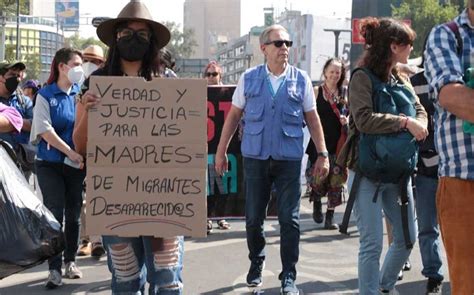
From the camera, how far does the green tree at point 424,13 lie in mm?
55781

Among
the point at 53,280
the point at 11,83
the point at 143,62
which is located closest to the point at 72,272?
the point at 53,280

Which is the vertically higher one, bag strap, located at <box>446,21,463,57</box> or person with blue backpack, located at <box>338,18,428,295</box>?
bag strap, located at <box>446,21,463,57</box>

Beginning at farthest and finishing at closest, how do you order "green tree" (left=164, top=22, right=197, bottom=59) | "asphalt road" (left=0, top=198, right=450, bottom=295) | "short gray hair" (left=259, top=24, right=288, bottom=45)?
"green tree" (left=164, top=22, right=197, bottom=59) < "asphalt road" (left=0, top=198, right=450, bottom=295) < "short gray hair" (left=259, top=24, right=288, bottom=45)

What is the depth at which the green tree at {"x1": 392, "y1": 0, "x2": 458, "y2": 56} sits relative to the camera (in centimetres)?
5578

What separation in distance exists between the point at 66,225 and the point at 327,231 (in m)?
3.37

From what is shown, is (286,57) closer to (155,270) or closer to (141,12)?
(141,12)

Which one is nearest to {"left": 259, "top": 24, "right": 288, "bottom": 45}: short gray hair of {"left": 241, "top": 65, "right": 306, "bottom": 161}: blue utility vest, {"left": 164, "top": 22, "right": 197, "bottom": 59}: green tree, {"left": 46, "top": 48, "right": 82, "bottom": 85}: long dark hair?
{"left": 241, "top": 65, "right": 306, "bottom": 161}: blue utility vest

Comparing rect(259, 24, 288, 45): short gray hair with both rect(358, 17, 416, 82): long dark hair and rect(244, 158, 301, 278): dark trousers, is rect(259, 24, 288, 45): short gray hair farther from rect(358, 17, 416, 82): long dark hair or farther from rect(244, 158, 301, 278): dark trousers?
rect(358, 17, 416, 82): long dark hair

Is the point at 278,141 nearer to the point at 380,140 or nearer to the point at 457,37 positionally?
the point at 380,140

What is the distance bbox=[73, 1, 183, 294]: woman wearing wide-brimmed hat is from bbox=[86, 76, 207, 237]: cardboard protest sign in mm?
143

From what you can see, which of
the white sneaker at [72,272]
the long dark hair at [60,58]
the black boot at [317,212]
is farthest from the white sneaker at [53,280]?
the black boot at [317,212]

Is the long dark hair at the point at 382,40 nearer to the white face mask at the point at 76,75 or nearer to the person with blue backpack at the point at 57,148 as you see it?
the white face mask at the point at 76,75

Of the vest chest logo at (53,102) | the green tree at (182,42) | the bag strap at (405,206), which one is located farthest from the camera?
the green tree at (182,42)

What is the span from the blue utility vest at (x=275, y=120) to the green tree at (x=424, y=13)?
50.7m
